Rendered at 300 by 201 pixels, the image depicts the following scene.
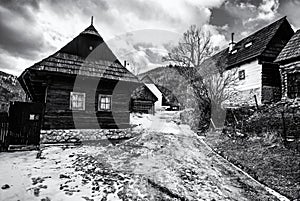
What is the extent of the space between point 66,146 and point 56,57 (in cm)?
421

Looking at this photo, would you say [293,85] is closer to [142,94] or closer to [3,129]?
[142,94]

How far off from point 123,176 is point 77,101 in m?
5.71

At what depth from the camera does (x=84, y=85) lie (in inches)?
382

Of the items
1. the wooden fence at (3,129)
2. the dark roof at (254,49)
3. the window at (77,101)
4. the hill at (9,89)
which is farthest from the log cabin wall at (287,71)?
the hill at (9,89)

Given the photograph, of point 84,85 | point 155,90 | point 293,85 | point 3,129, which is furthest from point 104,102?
point 155,90

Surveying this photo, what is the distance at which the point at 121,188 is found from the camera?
4395 millimetres

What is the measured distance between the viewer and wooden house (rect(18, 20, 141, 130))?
9.02 metres

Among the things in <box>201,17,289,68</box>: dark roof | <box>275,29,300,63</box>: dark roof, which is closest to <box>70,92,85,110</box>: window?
<box>201,17,289,68</box>: dark roof

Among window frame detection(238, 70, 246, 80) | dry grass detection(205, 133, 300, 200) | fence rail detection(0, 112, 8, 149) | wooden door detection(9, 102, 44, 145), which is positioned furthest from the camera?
window frame detection(238, 70, 246, 80)

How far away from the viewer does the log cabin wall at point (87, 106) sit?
358 inches

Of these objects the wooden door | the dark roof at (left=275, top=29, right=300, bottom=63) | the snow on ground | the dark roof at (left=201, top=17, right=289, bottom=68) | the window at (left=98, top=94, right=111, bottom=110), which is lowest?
the snow on ground

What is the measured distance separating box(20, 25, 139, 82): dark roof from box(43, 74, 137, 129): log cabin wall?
43cm

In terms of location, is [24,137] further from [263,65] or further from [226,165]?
[263,65]

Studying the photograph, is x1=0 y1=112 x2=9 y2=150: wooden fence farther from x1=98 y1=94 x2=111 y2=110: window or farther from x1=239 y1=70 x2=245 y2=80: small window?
x1=239 y1=70 x2=245 y2=80: small window
